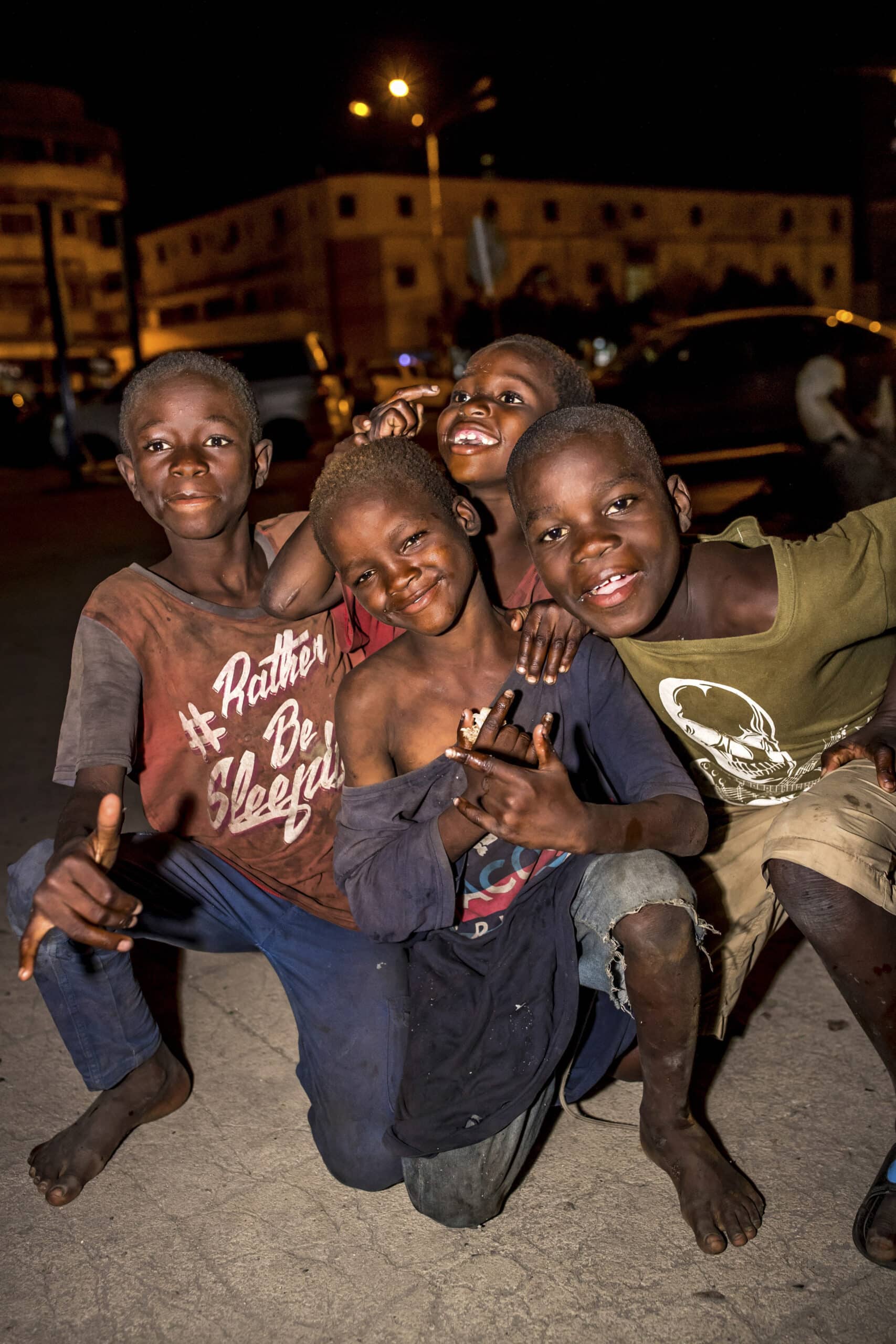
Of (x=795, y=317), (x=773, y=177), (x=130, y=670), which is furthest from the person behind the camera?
(x=773, y=177)

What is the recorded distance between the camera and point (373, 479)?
84.8 inches

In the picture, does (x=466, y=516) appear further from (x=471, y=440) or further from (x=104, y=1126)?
(x=104, y=1126)

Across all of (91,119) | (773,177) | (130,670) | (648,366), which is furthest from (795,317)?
(773,177)

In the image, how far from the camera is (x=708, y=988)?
240 centimetres

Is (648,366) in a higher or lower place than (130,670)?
higher

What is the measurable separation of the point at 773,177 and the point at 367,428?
153 feet

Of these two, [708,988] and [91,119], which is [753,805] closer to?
[708,988]

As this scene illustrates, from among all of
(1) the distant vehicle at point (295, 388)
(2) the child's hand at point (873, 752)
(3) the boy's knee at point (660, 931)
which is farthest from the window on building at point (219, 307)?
(3) the boy's knee at point (660, 931)

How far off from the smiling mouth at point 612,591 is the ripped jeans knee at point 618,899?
18.6 inches

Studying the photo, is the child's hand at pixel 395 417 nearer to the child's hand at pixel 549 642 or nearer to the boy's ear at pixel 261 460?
the boy's ear at pixel 261 460

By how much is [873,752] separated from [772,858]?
0.91ft

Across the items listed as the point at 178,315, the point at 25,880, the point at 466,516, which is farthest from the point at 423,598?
the point at 178,315

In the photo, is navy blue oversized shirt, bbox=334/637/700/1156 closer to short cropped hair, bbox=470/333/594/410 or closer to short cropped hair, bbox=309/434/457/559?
short cropped hair, bbox=309/434/457/559

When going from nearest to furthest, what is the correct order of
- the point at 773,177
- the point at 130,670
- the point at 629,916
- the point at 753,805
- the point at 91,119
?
the point at 629,916 < the point at 130,670 < the point at 753,805 < the point at 91,119 < the point at 773,177
